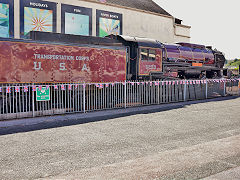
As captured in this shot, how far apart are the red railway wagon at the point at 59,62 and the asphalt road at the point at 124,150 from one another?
3.20 metres

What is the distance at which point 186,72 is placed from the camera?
18328mm

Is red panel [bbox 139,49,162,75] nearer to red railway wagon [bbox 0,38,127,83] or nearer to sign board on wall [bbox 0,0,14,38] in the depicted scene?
red railway wagon [bbox 0,38,127,83]

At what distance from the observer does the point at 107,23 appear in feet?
85.2

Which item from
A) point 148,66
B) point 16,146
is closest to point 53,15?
point 148,66

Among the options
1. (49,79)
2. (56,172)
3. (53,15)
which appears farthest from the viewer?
(53,15)

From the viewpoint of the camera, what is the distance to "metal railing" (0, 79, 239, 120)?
10.3 m

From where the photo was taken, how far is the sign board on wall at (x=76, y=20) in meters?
23.2

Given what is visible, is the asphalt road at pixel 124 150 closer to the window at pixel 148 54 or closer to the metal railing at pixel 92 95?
the metal railing at pixel 92 95

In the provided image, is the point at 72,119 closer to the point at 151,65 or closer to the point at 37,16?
the point at 151,65

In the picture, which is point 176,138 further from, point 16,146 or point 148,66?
point 148,66

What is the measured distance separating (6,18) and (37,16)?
2.73 metres

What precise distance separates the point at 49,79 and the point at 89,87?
6.51 feet

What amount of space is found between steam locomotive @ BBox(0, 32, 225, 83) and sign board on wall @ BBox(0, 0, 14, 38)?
32.9ft

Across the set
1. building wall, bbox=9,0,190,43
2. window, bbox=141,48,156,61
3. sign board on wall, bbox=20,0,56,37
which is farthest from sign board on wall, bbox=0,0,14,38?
window, bbox=141,48,156,61
